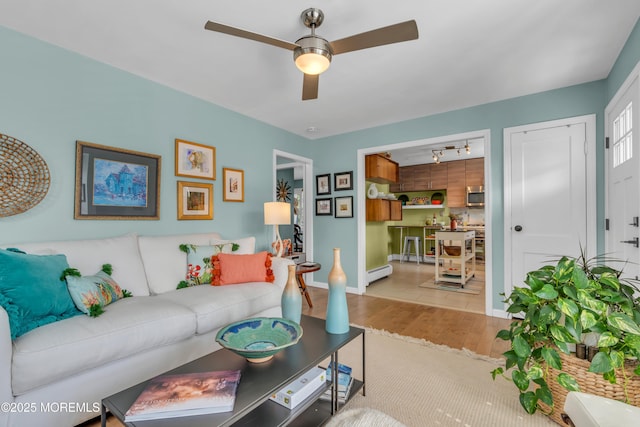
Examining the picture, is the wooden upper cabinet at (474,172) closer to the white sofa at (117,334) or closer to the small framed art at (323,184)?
the small framed art at (323,184)

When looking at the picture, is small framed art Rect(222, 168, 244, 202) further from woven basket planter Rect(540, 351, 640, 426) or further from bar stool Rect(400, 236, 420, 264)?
bar stool Rect(400, 236, 420, 264)

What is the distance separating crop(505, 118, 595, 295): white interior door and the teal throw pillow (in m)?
3.87

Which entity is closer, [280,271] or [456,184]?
[280,271]

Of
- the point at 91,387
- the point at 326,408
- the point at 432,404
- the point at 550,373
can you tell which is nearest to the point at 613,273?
the point at 550,373

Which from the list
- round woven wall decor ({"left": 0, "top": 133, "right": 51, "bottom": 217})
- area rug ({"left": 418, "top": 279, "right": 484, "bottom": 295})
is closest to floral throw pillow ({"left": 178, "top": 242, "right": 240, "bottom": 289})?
round woven wall decor ({"left": 0, "top": 133, "right": 51, "bottom": 217})

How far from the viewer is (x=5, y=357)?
4.23 ft

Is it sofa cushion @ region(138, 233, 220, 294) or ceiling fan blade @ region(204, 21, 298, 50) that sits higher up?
ceiling fan blade @ region(204, 21, 298, 50)

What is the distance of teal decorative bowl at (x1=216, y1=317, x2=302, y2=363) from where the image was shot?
1.29 m

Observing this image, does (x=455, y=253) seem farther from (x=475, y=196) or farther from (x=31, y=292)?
(x=31, y=292)

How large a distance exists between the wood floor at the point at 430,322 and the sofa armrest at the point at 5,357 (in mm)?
2445

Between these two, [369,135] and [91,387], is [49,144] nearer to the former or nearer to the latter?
[91,387]

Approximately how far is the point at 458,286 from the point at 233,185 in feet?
12.4

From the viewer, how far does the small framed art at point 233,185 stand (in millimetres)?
3529

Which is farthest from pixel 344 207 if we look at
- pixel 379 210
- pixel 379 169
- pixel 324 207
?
pixel 379 169
